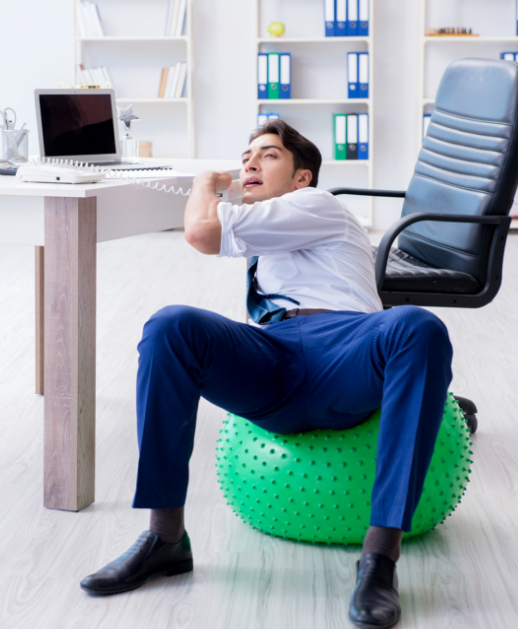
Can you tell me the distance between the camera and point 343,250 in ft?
5.21

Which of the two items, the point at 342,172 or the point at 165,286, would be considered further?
the point at 342,172

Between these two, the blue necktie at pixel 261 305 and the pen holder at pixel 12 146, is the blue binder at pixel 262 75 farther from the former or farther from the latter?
the blue necktie at pixel 261 305

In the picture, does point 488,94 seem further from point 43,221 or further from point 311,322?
point 43,221

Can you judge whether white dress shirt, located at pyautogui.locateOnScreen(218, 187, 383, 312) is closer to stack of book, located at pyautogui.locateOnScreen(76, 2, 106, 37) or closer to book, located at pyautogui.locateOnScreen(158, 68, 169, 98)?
book, located at pyautogui.locateOnScreen(158, 68, 169, 98)

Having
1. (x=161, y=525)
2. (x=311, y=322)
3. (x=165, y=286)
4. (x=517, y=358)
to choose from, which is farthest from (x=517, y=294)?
(x=161, y=525)

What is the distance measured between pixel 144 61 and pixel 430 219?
14.3 feet

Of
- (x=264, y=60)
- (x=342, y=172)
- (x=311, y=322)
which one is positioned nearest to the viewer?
(x=311, y=322)

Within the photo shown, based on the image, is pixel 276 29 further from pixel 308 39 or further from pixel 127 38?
pixel 127 38

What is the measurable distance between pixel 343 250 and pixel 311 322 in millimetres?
190

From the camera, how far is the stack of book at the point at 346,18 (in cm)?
544

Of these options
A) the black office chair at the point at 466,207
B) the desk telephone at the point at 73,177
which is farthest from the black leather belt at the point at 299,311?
the black office chair at the point at 466,207

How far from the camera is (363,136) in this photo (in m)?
5.61

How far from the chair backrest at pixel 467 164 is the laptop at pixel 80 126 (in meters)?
0.83

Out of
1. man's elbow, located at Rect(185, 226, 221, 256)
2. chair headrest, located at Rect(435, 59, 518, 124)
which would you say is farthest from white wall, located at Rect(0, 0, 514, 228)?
man's elbow, located at Rect(185, 226, 221, 256)
